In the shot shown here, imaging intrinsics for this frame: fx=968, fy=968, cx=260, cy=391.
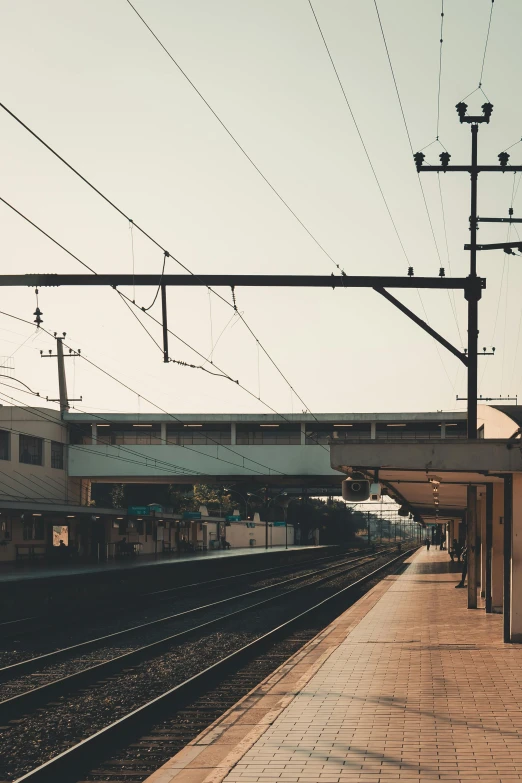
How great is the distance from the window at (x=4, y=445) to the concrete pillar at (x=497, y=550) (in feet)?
101

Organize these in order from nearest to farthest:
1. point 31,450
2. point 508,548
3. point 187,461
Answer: point 508,548, point 31,450, point 187,461

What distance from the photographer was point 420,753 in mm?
7230

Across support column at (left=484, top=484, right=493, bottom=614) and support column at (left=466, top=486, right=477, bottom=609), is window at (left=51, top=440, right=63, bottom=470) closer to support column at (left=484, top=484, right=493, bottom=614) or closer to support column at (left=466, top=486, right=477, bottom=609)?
support column at (left=466, top=486, right=477, bottom=609)

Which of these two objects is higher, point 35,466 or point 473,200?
point 473,200

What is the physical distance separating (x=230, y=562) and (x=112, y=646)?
3869 centimetres

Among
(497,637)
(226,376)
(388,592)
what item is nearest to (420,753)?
(497,637)

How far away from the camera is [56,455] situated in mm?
54781

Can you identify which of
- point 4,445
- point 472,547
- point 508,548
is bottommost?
point 472,547

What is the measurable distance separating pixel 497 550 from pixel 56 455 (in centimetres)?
3826

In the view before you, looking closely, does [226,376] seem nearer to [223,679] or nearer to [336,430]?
[223,679]

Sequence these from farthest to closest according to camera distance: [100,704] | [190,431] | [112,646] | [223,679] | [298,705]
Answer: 1. [190,431]
2. [112,646]
3. [223,679]
4. [100,704]
5. [298,705]

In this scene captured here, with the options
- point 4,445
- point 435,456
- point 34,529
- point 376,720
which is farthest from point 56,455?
point 376,720

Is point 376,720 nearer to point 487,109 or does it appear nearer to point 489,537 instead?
point 489,537

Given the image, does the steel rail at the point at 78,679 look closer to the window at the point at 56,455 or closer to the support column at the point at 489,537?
the support column at the point at 489,537
